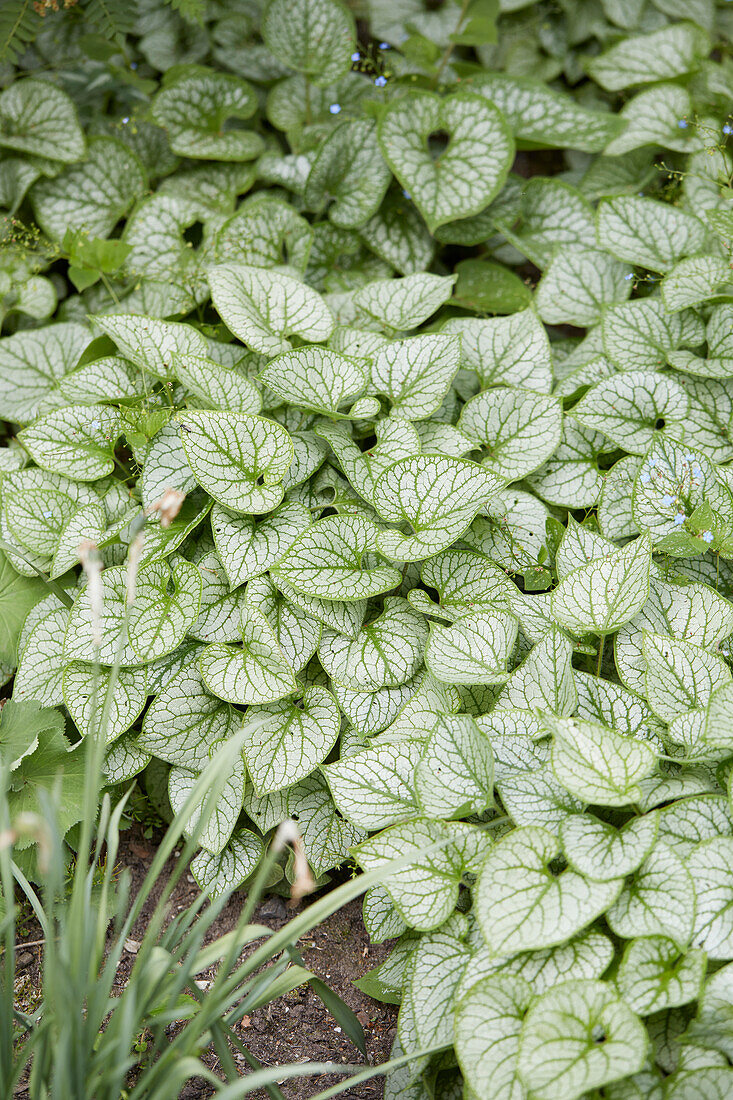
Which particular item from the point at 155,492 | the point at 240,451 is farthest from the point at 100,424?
the point at 240,451

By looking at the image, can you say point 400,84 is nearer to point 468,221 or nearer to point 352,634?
point 468,221

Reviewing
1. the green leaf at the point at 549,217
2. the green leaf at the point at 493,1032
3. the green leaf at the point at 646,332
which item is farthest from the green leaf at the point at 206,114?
the green leaf at the point at 493,1032

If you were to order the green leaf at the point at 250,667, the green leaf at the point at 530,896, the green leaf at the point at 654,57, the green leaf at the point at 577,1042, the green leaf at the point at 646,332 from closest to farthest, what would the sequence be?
the green leaf at the point at 577,1042, the green leaf at the point at 530,896, the green leaf at the point at 250,667, the green leaf at the point at 646,332, the green leaf at the point at 654,57

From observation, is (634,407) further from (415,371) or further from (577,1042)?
(577,1042)

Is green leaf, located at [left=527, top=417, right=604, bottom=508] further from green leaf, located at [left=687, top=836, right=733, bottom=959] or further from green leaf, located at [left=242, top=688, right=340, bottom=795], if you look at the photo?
green leaf, located at [left=687, top=836, right=733, bottom=959]

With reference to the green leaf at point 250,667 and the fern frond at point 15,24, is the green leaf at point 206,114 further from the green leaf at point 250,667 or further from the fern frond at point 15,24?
the green leaf at point 250,667

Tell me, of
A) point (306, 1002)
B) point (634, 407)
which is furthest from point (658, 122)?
point (306, 1002)

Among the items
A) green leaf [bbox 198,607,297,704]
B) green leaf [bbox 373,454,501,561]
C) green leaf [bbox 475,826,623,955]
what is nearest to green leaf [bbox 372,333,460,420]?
green leaf [bbox 373,454,501,561]
